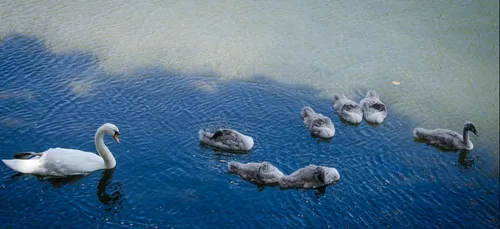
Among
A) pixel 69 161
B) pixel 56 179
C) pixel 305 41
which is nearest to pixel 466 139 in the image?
pixel 305 41

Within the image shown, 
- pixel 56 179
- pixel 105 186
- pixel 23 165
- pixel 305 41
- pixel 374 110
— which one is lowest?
pixel 105 186

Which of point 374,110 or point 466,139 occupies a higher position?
point 374,110

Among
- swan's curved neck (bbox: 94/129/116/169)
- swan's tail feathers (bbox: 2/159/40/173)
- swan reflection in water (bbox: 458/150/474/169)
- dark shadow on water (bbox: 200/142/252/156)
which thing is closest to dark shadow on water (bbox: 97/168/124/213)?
swan's curved neck (bbox: 94/129/116/169)

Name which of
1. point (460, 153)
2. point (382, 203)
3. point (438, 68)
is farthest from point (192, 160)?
point (438, 68)

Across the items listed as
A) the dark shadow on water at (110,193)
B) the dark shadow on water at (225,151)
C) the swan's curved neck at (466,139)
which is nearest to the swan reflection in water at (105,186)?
the dark shadow on water at (110,193)

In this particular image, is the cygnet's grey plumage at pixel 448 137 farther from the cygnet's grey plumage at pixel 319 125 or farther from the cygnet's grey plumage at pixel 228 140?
the cygnet's grey plumage at pixel 228 140

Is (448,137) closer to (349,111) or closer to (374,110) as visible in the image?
(374,110)

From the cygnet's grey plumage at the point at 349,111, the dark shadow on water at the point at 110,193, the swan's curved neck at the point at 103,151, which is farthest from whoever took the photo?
the cygnet's grey plumage at the point at 349,111
